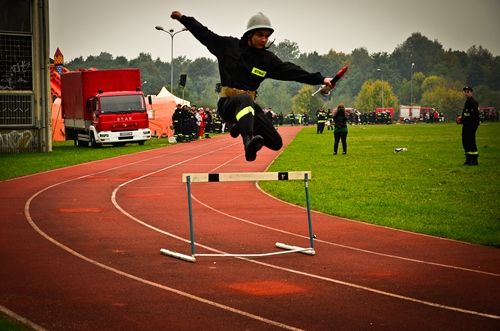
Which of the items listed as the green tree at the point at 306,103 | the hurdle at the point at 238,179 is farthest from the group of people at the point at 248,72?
the green tree at the point at 306,103

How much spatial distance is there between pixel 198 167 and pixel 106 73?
1736 centimetres

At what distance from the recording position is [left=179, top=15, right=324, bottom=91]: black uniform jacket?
32.8 ft

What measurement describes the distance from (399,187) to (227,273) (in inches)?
476

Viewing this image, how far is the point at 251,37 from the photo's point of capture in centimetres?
991

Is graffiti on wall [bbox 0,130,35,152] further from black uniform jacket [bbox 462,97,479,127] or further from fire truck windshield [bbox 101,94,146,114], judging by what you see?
black uniform jacket [bbox 462,97,479,127]

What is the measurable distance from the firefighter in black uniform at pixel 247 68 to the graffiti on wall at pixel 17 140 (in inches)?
1124

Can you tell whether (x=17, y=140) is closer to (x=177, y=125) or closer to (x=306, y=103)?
(x=177, y=125)

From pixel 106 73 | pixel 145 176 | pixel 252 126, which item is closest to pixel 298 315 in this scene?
pixel 252 126

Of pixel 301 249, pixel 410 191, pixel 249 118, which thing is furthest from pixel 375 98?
pixel 249 118

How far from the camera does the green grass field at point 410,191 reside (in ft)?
48.2

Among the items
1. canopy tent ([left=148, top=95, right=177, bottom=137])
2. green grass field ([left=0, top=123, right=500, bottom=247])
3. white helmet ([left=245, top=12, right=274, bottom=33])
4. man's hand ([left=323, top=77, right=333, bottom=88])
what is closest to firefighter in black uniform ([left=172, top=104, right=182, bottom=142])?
canopy tent ([left=148, top=95, right=177, bottom=137])

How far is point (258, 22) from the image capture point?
9797 millimetres

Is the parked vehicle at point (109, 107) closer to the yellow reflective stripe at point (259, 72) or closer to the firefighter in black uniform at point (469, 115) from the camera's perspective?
the firefighter in black uniform at point (469, 115)

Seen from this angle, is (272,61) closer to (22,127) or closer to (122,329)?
(122,329)
